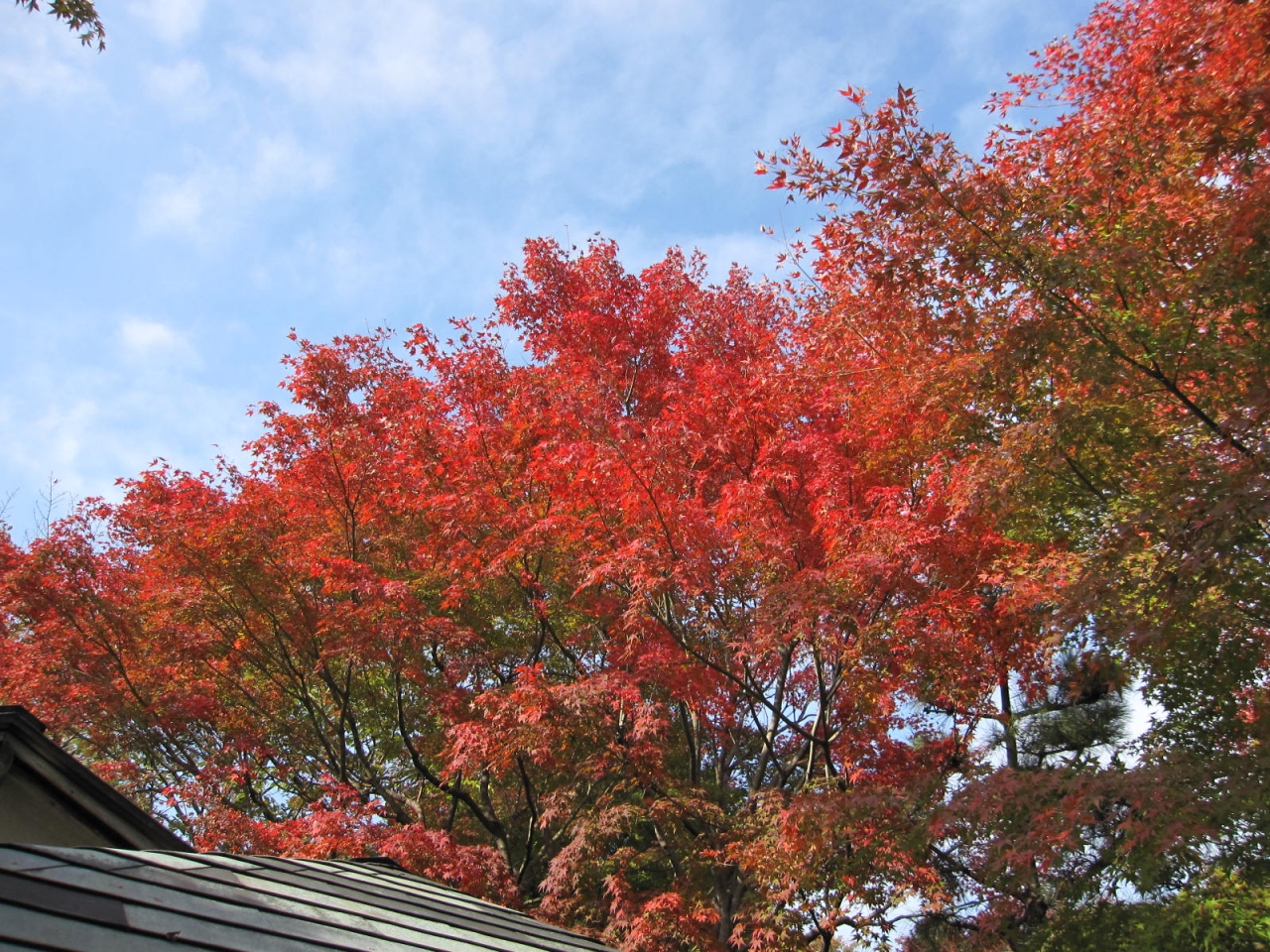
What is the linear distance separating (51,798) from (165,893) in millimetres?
2657

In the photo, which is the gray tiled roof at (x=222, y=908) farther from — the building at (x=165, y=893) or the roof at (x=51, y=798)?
the roof at (x=51, y=798)

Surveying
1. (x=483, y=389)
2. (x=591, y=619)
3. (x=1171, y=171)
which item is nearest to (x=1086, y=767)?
(x=1171, y=171)

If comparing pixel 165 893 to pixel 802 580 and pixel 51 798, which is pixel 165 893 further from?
pixel 802 580

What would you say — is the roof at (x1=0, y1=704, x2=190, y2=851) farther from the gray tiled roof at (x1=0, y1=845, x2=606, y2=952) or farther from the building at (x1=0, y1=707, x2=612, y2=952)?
the gray tiled roof at (x1=0, y1=845, x2=606, y2=952)

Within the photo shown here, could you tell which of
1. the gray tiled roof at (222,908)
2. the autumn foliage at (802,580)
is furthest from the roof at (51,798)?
the autumn foliage at (802,580)

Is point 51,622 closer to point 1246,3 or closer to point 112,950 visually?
point 112,950

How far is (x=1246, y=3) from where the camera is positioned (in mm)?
6484

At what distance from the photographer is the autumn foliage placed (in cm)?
671

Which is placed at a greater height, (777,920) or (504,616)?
(504,616)

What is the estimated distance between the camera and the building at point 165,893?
2982mm

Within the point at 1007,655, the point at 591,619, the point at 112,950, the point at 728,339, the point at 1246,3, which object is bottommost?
the point at 112,950

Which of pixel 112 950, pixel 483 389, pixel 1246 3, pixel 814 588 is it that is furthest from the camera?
pixel 483 389

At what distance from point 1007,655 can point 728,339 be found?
7.13 meters

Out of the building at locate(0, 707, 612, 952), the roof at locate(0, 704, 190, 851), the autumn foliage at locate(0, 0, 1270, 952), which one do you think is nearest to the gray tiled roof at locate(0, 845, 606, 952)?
the building at locate(0, 707, 612, 952)
